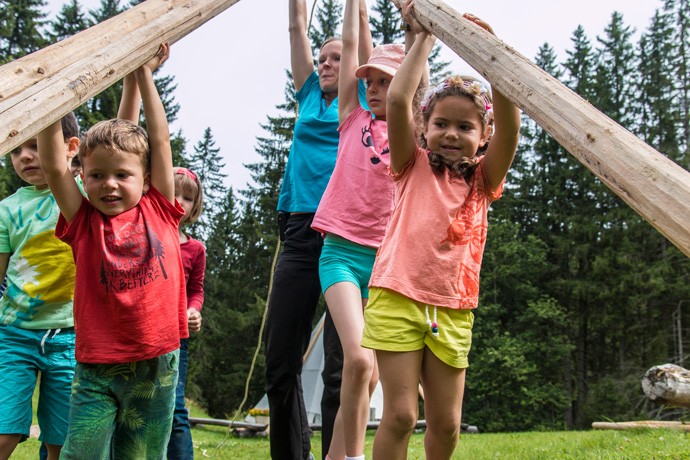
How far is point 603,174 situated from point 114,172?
6.19 feet

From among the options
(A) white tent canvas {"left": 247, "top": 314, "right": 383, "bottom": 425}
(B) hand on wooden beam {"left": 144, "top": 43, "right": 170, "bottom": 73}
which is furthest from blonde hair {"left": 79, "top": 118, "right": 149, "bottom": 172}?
(A) white tent canvas {"left": 247, "top": 314, "right": 383, "bottom": 425}

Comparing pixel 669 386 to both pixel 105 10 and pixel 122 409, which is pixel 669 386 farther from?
pixel 105 10

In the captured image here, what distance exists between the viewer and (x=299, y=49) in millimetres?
4137

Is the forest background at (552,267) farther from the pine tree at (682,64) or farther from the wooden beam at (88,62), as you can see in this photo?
the wooden beam at (88,62)

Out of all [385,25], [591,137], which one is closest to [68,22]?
[385,25]

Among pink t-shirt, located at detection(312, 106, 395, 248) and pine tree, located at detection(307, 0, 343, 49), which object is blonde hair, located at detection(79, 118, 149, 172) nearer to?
pink t-shirt, located at detection(312, 106, 395, 248)

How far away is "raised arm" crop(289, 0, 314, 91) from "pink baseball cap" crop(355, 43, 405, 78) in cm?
64

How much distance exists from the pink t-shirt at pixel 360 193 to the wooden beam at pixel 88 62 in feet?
3.27

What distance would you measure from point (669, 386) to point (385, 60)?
513 cm

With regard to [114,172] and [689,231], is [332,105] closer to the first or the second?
[114,172]

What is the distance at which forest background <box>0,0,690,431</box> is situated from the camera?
97.1 ft

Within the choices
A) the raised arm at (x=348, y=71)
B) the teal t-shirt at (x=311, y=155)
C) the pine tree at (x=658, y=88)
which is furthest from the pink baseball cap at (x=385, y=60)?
the pine tree at (x=658, y=88)

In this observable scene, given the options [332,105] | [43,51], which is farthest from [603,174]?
[332,105]

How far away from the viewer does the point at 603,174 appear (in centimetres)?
167
